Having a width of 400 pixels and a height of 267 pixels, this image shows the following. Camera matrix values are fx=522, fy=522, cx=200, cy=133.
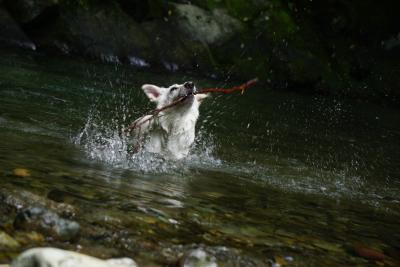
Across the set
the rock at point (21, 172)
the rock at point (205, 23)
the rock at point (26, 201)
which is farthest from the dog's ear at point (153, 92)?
the rock at point (205, 23)

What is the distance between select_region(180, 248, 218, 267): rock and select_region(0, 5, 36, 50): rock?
17539 millimetres

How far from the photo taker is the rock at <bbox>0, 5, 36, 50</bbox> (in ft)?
63.7

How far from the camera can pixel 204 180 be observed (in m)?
6.64

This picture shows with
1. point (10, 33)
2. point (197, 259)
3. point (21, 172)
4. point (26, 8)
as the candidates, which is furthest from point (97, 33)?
point (197, 259)

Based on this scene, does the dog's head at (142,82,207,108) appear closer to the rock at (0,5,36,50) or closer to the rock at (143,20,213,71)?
the rock at (0,5,36,50)

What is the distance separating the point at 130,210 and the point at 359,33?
27.3m

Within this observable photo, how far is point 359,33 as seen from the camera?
2934 centimetres

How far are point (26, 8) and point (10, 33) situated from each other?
57.8 inches

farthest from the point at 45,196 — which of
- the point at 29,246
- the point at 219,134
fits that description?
the point at 219,134

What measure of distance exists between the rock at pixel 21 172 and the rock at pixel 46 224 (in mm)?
1283

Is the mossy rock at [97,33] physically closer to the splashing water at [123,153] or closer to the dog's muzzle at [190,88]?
the splashing water at [123,153]

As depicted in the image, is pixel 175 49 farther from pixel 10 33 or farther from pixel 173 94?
pixel 173 94

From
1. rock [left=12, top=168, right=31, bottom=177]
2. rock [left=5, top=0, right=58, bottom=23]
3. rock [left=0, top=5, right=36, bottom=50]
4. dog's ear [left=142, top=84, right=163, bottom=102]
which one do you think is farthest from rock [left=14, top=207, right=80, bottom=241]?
rock [left=5, top=0, right=58, bottom=23]

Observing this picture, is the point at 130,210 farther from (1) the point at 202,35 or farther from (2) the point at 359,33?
(2) the point at 359,33
